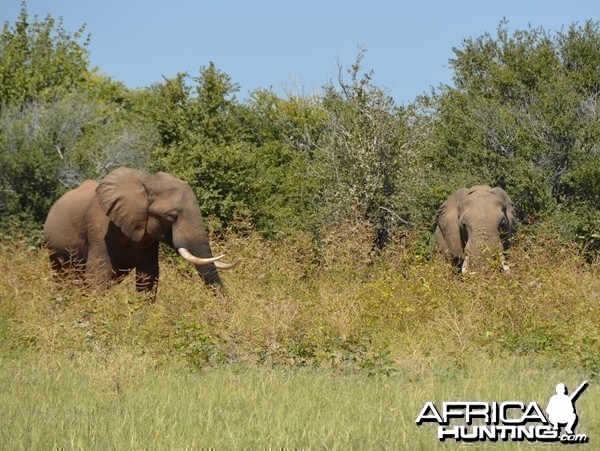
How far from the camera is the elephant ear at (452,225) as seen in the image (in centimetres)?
2161

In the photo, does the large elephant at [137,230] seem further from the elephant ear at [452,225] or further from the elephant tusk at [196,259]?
the elephant ear at [452,225]

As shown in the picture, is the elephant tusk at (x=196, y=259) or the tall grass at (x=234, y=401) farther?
the elephant tusk at (x=196, y=259)

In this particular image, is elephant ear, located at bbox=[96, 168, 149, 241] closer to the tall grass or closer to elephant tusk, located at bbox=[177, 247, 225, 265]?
elephant tusk, located at bbox=[177, 247, 225, 265]

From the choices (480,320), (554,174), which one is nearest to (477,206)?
(554,174)

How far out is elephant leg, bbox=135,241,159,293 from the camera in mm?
17000

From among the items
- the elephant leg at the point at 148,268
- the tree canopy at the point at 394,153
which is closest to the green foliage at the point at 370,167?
the tree canopy at the point at 394,153

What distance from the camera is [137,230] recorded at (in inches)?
659

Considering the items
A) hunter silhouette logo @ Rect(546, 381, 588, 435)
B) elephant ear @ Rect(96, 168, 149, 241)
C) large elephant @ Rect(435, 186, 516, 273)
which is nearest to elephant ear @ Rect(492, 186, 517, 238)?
large elephant @ Rect(435, 186, 516, 273)

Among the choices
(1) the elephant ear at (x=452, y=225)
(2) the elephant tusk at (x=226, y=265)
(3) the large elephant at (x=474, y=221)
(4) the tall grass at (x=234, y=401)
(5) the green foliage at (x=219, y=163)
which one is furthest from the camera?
(5) the green foliage at (x=219, y=163)

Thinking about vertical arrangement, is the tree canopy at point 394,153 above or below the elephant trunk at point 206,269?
above

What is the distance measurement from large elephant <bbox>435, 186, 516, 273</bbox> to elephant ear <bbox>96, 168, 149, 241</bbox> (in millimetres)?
5440

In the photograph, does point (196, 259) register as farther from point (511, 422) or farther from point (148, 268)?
point (511, 422)

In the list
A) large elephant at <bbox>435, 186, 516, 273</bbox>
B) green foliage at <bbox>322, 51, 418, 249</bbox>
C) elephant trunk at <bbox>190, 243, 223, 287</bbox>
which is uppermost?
green foliage at <bbox>322, 51, 418, 249</bbox>

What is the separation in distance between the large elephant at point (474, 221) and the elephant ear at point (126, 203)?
544 cm
